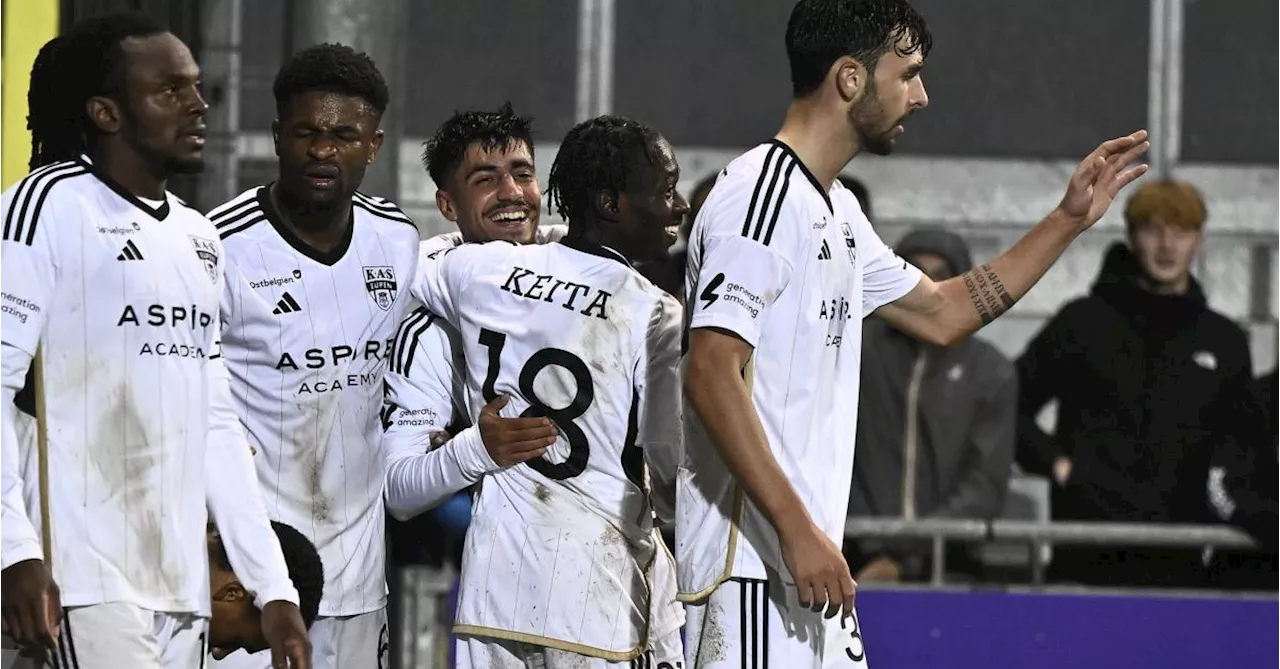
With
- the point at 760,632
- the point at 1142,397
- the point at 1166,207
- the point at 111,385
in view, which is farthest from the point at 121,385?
the point at 1166,207

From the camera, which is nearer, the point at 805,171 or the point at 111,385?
the point at 111,385

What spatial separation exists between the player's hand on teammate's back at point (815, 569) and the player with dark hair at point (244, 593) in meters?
1.02

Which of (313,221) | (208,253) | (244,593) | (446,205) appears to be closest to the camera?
(208,253)

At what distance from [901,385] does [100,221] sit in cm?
359

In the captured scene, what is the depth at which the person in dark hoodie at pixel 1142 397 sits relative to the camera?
6.43 meters

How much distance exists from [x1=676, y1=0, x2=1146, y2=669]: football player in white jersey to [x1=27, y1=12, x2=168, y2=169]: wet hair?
1.11m

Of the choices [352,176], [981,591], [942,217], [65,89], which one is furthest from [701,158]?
[65,89]

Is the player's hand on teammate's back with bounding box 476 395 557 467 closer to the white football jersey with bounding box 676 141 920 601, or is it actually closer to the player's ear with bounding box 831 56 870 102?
the white football jersey with bounding box 676 141 920 601

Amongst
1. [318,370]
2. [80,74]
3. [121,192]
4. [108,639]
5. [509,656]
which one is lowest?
[509,656]

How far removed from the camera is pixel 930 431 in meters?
6.50

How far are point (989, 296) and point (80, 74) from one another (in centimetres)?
194

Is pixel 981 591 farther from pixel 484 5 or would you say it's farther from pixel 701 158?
pixel 484 5

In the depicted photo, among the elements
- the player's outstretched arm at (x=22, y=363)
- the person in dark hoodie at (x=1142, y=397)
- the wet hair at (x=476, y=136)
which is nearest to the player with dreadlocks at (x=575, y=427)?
the wet hair at (x=476, y=136)

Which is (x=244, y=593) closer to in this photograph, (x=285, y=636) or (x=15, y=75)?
Answer: (x=285, y=636)
